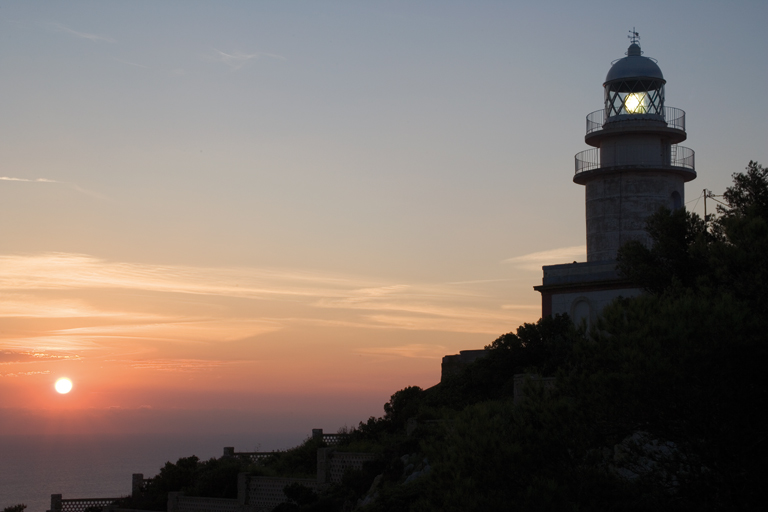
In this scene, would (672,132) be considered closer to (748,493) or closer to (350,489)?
(350,489)

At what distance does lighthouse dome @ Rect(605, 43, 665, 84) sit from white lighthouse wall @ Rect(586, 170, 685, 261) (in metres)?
4.21

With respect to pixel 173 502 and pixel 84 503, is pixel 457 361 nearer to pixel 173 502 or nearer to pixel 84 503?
pixel 173 502

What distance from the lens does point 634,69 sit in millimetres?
33000

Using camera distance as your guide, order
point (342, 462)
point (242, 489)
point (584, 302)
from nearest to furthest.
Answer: point (342, 462) < point (242, 489) < point (584, 302)

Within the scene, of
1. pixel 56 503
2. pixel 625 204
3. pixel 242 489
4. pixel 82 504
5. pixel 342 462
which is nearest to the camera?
pixel 342 462

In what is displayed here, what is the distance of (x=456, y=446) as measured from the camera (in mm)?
14336

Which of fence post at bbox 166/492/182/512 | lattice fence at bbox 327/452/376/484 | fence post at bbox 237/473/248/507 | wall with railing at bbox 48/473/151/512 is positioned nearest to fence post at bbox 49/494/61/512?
wall with railing at bbox 48/473/151/512

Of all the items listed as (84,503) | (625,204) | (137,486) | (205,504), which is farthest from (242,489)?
(625,204)

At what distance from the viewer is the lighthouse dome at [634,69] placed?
108 feet

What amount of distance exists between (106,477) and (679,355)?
6619 inches

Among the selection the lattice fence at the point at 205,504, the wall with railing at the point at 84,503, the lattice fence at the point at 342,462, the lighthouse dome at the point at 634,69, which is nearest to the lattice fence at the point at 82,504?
the wall with railing at the point at 84,503

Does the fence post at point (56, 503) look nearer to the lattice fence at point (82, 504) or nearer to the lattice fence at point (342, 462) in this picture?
the lattice fence at point (82, 504)

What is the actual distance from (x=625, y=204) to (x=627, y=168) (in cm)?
135

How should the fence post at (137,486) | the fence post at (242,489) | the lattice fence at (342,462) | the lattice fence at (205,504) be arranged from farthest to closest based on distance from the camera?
1. the fence post at (137,486)
2. the lattice fence at (205,504)
3. the fence post at (242,489)
4. the lattice fence at (342,462)
